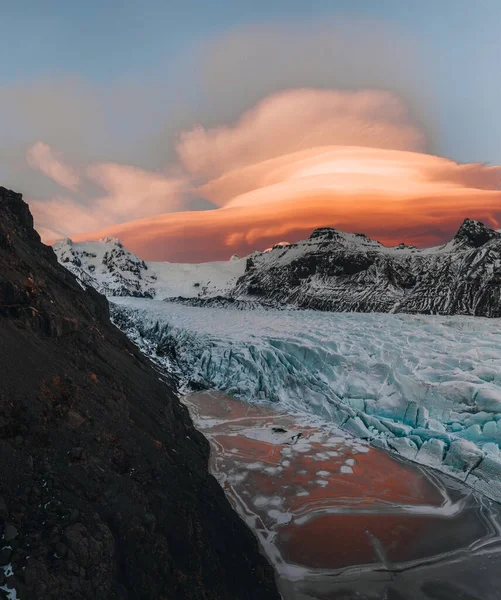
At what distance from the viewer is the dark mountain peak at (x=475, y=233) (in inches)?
1387

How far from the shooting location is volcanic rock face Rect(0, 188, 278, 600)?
320 cm

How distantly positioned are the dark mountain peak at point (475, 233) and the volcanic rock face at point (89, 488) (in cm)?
3636

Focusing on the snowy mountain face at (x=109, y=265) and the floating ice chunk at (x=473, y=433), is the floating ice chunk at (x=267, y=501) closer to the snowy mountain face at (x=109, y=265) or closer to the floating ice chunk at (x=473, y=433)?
the floating ice chunk at (x=473, y=433)

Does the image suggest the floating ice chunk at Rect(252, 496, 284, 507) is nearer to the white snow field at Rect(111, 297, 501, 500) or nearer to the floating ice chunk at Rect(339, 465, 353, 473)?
the floating ice chunk at Rect(339, 465, 353, 473)

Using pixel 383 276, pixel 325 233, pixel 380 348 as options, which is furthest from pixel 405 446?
pixel 325 233

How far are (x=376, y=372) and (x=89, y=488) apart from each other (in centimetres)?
1239

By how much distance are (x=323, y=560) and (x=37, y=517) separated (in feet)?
17.0

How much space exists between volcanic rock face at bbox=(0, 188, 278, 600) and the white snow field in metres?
7.01

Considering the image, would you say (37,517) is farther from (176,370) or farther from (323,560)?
(176,370)

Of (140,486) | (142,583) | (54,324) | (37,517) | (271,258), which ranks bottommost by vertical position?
(142,583)

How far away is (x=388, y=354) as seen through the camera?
51.0 feet

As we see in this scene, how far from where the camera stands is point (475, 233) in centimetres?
3525

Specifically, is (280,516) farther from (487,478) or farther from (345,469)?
(487,478)

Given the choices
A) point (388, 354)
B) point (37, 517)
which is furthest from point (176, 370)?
point (37, 517)
